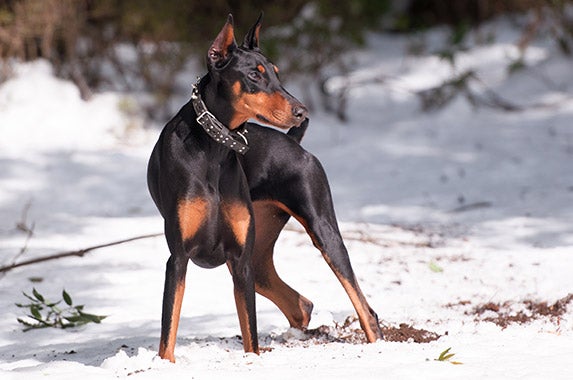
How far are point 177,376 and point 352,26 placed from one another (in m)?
8.72

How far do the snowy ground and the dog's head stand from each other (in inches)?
39.3

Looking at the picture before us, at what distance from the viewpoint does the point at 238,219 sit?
397 cm

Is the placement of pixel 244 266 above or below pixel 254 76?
below

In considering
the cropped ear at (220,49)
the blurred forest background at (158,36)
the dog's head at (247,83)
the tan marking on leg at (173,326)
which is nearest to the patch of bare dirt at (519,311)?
the tan marking on leg at (173,326)

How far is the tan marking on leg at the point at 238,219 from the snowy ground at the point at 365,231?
526 mm

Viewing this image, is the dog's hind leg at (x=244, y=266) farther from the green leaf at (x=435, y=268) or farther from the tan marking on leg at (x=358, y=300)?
the green leaf at (x=435, y=268)

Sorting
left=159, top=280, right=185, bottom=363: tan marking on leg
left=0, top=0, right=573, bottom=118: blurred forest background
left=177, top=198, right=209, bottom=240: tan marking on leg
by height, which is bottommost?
left=159, top=280, right=185, bottom=363: tan marking on leg

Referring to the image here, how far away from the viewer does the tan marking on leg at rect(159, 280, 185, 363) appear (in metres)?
3.93

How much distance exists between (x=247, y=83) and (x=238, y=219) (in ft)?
1.83

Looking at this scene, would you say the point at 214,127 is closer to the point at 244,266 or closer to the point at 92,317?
the point at 244,266

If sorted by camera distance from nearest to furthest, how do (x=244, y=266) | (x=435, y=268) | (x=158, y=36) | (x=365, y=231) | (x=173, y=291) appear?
(x=173, y=291) < (x=244, y=266) < (x=435, y=268) < (x=365, y=231) < (x=158, y=36)

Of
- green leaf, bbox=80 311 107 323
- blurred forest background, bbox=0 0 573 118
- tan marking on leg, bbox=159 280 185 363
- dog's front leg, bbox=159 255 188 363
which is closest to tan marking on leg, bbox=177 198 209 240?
dog's front leg, bbox=159 255 188 363

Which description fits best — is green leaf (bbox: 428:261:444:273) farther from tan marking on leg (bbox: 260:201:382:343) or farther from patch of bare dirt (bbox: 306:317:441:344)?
tan marking on leg (bbox: 260:201:382:343)

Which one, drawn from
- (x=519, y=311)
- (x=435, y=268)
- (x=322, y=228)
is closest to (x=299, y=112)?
(x=322, y=228)
